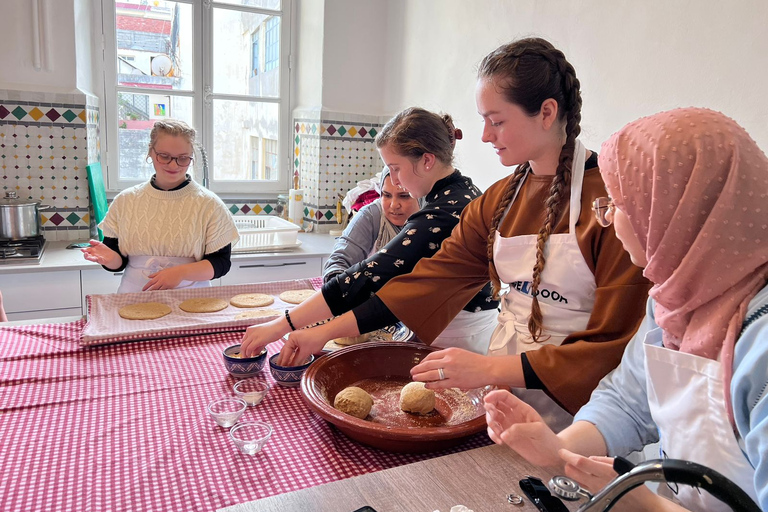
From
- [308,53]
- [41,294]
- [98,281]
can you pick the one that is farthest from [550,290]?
[308,53]

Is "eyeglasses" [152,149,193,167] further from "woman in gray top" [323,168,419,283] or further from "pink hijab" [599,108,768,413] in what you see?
"pink hijab" [599,108,768,413]

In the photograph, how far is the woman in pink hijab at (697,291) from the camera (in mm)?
729

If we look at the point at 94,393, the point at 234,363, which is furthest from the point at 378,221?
the point at 94,393

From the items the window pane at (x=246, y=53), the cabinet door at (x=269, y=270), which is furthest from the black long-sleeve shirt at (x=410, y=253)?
the window pane at (x=246, y=53)

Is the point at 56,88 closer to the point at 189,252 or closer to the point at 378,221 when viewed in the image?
the point at 189,252

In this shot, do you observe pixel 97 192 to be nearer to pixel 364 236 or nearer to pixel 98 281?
pixel 98 281

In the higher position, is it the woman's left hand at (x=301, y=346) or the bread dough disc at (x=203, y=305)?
the woman's left hand at (x=301, y=346)

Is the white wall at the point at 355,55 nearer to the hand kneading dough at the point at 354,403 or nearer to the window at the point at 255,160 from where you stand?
the window at the point at 255,160

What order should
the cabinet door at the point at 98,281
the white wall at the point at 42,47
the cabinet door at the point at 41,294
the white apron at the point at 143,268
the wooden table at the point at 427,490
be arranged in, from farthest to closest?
the white wall at the point at 42,47 → the cabinet door at the point at 98,281 → the cabinet door at the point at 41,294 → the white apron at the point at 143,268 → the wooden table at the point at 427,490

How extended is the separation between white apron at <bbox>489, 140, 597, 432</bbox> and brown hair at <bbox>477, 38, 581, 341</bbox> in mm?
19

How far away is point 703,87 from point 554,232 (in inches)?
35.2

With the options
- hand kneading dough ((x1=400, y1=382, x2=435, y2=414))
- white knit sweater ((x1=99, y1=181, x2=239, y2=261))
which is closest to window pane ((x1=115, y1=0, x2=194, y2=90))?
white knit sweater ((x1=99, y1=181, x2=239, y2=261))

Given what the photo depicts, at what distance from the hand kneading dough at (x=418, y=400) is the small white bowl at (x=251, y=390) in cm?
32

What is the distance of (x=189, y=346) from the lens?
64.2 inches
